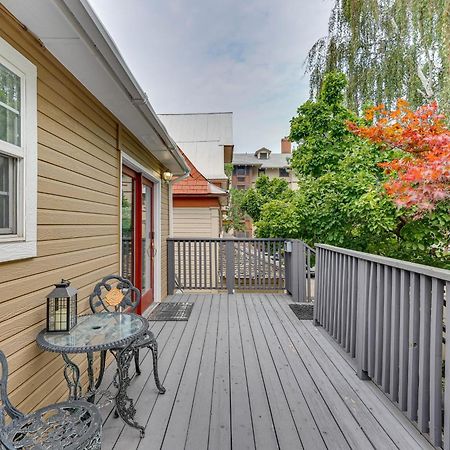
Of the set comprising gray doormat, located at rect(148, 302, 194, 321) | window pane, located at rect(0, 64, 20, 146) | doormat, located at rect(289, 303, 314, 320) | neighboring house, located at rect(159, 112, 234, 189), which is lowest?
gray doormat, located at rect(148, 302, 194, 321)

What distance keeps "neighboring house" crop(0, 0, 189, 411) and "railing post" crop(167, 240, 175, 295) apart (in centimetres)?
255

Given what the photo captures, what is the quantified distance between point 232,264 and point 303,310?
158 cm

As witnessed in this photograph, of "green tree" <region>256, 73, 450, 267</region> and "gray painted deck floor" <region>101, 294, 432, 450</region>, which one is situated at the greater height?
"green tree" <region>256, 73, 450, 267</region>

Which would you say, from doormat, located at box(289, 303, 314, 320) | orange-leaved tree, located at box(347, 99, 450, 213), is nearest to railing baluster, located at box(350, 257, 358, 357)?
doormat, located at box(289, 303, 314, 320)

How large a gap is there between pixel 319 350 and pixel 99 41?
10.3 ft

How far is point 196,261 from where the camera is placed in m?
5.60

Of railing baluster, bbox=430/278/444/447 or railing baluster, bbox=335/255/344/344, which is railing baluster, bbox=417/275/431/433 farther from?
railing baluster, bbox=335/255/344/344

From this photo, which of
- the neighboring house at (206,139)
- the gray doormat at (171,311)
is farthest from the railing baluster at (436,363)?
the neighboring house at (206,139)

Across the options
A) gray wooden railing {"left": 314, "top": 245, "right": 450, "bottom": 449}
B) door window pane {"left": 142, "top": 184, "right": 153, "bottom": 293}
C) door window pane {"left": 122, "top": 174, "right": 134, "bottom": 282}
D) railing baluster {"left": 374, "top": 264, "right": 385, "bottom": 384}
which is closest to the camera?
gray wooden railing {"left": 314, "top": 245, "right": 450, "bottom": 449}

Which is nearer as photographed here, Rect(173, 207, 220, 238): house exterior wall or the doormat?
the doormat

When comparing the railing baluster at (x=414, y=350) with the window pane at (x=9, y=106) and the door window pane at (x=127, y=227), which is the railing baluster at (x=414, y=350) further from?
the door window pane at (x=127, y=227)

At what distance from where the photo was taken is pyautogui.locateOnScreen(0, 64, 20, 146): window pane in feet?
4.83

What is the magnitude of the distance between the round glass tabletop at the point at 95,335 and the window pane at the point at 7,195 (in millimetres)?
648

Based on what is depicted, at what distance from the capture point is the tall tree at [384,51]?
235 inches
